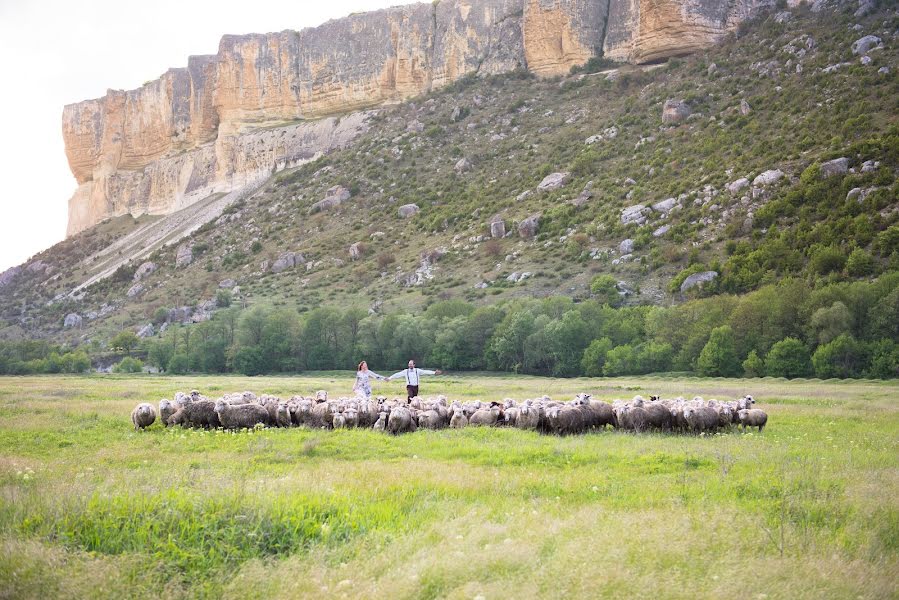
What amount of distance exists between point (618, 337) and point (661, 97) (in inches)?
1693

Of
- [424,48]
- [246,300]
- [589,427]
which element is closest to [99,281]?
[246,300]

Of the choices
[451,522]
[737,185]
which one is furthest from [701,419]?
→ [737,185]

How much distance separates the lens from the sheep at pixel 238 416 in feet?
57.3

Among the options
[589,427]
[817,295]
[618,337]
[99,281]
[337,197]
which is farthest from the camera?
[99,281]

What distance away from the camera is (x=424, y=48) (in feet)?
380

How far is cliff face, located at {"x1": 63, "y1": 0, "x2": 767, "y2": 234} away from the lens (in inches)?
3959

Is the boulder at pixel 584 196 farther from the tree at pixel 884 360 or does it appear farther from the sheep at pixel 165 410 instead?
the sheep at pixel 165 410

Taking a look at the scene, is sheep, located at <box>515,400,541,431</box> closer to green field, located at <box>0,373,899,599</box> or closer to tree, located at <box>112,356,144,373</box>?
green field, located at <box>0,373,899,599</box>

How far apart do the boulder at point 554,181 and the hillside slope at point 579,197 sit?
0.23 metres

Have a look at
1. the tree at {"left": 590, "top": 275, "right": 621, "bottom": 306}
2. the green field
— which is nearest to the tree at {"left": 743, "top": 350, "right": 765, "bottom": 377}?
the tree at {"left": 590, "top": 275, "right": 621, "bottom": 306}

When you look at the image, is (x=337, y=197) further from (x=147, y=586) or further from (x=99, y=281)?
(x=147, y=586)

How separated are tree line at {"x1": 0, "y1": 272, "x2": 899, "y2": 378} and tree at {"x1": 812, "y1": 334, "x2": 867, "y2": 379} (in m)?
0.06

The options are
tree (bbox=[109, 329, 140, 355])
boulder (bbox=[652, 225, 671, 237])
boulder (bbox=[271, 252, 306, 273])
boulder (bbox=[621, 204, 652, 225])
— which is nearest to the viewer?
boulder (bbox=[652, 225, 671, 237])

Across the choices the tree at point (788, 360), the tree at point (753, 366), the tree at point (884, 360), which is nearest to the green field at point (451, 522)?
the tree at point (884, 360)
